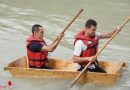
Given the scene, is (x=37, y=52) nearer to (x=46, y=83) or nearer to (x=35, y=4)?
(x=46, y=83)

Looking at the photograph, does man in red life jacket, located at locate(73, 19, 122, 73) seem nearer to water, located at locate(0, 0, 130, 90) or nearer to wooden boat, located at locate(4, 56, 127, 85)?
wooden boat, located at locate(4, 56, 127, 85)

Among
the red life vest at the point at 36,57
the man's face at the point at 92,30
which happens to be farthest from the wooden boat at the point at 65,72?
the man's face at the point at 92,30

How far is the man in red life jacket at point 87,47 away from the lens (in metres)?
7.16

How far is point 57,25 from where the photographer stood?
12.0 meters

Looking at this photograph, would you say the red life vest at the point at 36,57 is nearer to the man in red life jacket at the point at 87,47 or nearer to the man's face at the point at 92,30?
the man in red life jacket at the point at 87,47

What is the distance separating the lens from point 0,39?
1066 cm

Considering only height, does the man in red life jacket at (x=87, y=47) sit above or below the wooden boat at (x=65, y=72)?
above

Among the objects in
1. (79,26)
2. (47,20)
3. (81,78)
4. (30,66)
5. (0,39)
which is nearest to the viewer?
(81,78)

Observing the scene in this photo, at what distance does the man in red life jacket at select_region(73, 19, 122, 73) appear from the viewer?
7156 mm

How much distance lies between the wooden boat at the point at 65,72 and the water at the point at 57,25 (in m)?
0.16

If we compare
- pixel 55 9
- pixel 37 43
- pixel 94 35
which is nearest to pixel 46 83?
pixel 37 43

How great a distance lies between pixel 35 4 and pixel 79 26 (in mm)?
3776

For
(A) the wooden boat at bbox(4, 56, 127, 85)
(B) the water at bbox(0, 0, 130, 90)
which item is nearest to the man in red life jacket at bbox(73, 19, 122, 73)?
(A) the wooden boat at bbox(4, 56, 127, 85)

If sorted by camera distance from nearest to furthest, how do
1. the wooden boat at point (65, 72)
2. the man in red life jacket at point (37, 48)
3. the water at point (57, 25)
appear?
the wooden boat at point (65, 72) → the man in red life jacket at point (37, 48) → the water at point (57, 25)
